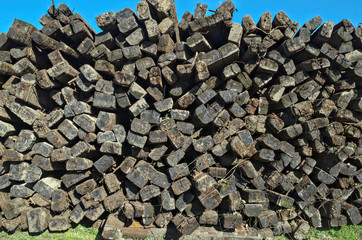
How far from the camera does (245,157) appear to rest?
4320 mm

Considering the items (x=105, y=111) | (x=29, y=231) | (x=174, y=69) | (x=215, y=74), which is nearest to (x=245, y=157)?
(x=215, y=74)

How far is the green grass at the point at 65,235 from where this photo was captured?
13.4 feet

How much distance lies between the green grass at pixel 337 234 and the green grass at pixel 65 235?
3456 millimetres

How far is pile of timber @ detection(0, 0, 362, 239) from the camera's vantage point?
4.09m

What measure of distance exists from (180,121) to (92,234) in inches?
103

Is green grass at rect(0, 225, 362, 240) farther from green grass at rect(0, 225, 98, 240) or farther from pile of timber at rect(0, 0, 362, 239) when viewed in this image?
pile of timber at rect(0, 0, 362, 239)

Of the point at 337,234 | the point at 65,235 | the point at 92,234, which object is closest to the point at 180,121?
the point at 92,234

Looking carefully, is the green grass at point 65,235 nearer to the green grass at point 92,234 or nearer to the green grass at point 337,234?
the green grass at point 92,234

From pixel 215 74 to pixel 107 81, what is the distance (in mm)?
2059

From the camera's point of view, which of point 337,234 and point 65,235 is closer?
point 65,235

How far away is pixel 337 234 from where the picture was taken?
439 cm

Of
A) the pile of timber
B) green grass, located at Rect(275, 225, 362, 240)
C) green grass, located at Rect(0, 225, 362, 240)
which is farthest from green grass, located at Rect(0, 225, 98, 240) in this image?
green grass, located at Rect(275, 225, 362, 240)

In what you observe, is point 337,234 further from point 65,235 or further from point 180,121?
point 65,235

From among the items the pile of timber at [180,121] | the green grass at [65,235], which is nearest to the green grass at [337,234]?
the pile of timber at [180,121]
